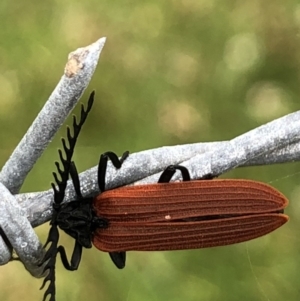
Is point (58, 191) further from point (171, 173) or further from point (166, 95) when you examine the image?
point (166, 95)

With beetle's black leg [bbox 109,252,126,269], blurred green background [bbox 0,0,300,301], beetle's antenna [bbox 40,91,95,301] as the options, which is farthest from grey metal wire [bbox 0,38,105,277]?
blurred green background [bbox 0,0,300,301]

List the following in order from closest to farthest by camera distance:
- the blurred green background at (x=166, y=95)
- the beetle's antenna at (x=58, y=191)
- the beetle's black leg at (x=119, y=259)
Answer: the beetle's antenna at (x=58, y=191), the beetle's black leg at (x=119, y=259), the blurred green background at (x=166, y=95)

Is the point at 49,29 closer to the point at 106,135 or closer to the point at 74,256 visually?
the point at 106,135

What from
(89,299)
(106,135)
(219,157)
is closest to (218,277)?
(89,299)

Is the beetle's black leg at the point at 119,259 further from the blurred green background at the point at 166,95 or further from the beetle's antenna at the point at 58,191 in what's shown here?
the blurred green background at the point at 166,95

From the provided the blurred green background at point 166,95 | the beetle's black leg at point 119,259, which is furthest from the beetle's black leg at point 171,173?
the blurred green background at point 166,95

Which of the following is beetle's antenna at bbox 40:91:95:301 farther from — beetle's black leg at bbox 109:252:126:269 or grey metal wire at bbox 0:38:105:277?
beetle's black leg at bbox 109:252:126:269

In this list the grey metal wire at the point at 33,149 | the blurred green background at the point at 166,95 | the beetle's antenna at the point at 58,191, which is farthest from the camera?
the blurred green background at the point at 166,95

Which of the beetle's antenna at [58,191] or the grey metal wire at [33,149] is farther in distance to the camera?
the beetle's antenna at [58,191]
